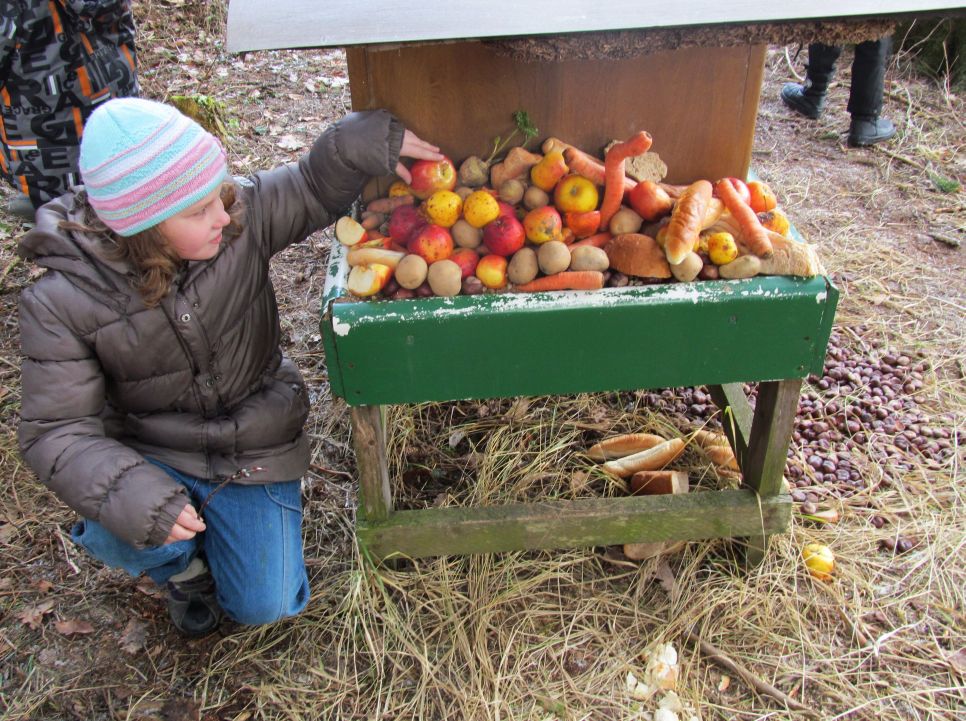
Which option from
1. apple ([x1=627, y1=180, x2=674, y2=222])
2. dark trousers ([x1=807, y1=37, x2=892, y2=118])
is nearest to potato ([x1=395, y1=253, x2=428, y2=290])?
apple ([x1=627, y1=180, x2=674, y2=222])

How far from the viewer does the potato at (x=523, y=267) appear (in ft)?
6.31

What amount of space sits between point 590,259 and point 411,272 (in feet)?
1.39

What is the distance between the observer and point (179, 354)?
6.54 feet

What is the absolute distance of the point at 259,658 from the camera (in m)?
2.25

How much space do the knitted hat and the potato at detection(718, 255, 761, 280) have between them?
47.8 inches

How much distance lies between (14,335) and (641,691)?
2.99m

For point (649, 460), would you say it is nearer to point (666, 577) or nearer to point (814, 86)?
point (666, 577)

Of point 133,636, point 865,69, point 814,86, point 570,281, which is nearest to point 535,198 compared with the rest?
point 570,281

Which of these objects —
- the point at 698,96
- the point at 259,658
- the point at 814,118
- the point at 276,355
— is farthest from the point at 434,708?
the point at 814,118

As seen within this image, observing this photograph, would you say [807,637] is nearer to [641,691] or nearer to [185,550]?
[641,691]

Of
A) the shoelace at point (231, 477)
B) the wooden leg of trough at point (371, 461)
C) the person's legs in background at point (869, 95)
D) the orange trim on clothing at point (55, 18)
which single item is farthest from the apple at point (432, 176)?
the person's legs in background at point (869, 95)

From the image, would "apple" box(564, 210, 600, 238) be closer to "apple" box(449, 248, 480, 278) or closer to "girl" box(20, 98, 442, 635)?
"apple" box(449, 248, 480, 278)

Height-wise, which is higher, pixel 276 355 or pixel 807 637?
pixel 276 355

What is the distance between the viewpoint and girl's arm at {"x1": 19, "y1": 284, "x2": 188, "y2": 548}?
1.82 meters
